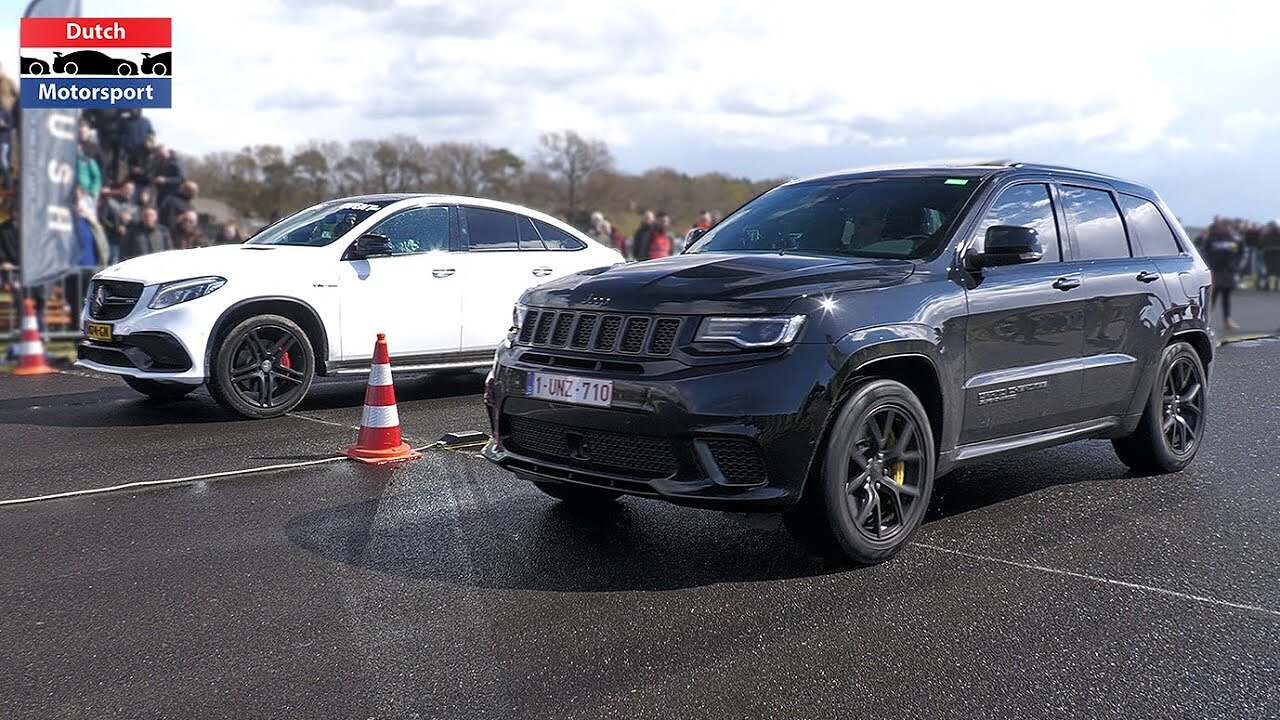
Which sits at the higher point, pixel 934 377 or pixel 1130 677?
pixel 934 377

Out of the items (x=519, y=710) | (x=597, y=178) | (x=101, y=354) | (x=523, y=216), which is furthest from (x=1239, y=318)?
(x=597, y=178)

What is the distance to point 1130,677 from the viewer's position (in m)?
4.00

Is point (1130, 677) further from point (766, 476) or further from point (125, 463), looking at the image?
point (125, 463)

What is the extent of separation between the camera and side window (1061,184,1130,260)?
663 centimetres

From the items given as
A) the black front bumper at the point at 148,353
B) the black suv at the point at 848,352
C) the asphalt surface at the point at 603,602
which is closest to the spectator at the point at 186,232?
the black front bumper at the point at 148,353

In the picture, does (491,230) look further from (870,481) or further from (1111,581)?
(1111,581)

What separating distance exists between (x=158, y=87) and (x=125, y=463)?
12137mm

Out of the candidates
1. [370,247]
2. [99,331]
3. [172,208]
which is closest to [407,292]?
[370,247]

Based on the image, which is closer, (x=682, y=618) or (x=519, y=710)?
(x=519, y=710)

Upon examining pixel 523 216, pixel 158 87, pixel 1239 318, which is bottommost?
pixel 1239 318

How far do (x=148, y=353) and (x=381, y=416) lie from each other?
2.42 m

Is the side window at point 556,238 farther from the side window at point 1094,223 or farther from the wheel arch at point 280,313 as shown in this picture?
the side window at point 1094,223

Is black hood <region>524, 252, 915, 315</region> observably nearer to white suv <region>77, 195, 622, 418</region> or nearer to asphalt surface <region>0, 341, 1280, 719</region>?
asphalt surface <region>0, 341, 1280, 719</region>

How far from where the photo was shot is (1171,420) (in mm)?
7258
